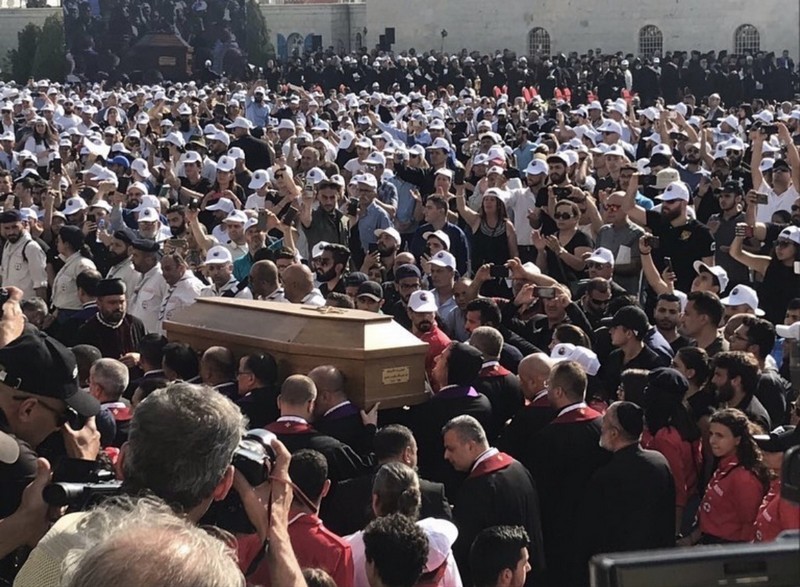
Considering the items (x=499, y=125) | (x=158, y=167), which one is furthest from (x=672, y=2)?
(x=158, y=167)

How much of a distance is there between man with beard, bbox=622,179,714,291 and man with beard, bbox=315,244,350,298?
7.40 ft

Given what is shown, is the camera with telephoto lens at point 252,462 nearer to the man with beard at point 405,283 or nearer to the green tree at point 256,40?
the man with beard at point 405,283

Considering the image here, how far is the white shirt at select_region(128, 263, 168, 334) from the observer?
8.98 m

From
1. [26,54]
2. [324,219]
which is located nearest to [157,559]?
[324,219]

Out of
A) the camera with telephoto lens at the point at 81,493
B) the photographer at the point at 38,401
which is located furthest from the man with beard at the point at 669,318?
the camera with telephoto lens at the point at 81,493

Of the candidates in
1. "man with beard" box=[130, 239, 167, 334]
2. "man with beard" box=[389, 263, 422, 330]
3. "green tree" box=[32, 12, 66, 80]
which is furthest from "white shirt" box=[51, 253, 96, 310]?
"green tree" box=[32, 12, 66, 80]

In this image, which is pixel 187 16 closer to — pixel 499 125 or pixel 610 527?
pixel 499 125

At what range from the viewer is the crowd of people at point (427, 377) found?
3.21 m

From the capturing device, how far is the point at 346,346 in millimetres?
5988

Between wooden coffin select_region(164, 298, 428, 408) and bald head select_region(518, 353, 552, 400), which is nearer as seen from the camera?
wooden coffin select_region(164, 298, 428, 408)

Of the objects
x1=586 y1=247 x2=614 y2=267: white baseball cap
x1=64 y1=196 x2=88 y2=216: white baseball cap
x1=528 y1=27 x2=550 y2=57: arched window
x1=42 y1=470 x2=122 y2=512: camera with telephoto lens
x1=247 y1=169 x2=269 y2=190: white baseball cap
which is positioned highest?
x1=42 y1=470 x2=122 y2=512: camera with telephoto lens

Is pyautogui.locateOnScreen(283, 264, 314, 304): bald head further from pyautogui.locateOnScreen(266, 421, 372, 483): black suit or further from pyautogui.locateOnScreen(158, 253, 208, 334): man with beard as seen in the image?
pyautogui.locateOnScreen(266, 421, 372, 483): black suit

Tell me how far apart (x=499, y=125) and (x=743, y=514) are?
17.6 m

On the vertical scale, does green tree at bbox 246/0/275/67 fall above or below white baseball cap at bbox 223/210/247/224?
below
